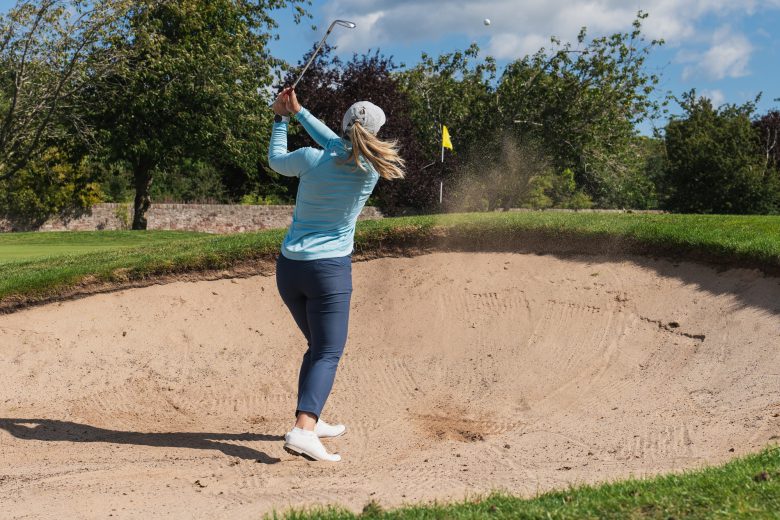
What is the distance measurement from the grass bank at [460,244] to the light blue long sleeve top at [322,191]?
4685mm

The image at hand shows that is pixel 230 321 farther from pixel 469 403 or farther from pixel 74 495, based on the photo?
pixel 74 495

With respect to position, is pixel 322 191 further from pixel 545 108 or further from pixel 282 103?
pixel 545 108

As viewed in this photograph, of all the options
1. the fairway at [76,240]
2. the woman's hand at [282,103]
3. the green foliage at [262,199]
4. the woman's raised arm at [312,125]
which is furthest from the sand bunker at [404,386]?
the green foliage at [262,199]

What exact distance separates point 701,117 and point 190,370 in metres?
45.8

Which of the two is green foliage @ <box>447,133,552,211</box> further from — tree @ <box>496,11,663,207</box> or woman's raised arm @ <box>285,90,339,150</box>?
woman's raised arm @ <box>285,90,339,150</box>

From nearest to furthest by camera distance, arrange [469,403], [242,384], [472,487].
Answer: [472,487]
[469,403]
[242,384]

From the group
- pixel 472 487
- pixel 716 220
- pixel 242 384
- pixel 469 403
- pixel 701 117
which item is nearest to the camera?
pixel 472 487

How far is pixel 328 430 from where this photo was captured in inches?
265

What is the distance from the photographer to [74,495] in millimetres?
4836

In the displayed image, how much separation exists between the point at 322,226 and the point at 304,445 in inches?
61.9

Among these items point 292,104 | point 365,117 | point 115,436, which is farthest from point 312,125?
point 115,436

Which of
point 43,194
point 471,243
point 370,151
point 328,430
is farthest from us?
point 43,194

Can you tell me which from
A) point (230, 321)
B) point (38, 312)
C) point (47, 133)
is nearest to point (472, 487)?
point (230, 321)

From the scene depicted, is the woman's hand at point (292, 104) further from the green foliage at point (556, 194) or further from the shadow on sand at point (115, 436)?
the green foliage at point (556, 194)
